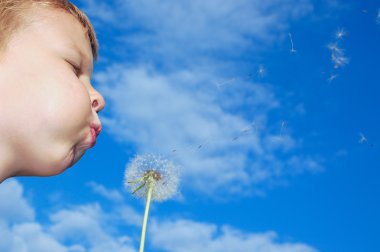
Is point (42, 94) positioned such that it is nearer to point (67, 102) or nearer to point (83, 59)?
point (67, 102)

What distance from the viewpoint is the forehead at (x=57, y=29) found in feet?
6.05

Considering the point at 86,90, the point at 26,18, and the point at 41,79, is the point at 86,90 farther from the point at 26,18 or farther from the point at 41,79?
the point at 26,18

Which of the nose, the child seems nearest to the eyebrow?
the child

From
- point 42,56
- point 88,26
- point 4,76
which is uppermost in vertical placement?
point 88,26

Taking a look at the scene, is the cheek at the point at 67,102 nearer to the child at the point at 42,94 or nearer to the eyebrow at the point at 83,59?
the child at the point at 42,94

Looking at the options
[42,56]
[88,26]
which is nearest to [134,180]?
[88,26]

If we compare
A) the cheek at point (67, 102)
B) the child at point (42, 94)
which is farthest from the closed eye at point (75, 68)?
the cheek at point (67, 102)

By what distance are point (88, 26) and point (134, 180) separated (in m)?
1.10

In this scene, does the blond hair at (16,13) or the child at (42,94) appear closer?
the child at (42,94)

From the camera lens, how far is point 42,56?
1.77 metres

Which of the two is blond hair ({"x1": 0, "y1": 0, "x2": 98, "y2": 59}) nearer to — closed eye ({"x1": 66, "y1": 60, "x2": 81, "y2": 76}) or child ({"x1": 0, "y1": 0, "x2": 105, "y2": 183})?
child ({"x1": 0, "y1": 0, "x2": 105, "y2": 183})

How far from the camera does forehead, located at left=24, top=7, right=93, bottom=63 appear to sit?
184 cm

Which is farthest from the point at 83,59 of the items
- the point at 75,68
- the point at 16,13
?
the point at 16,13

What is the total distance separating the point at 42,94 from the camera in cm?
168
